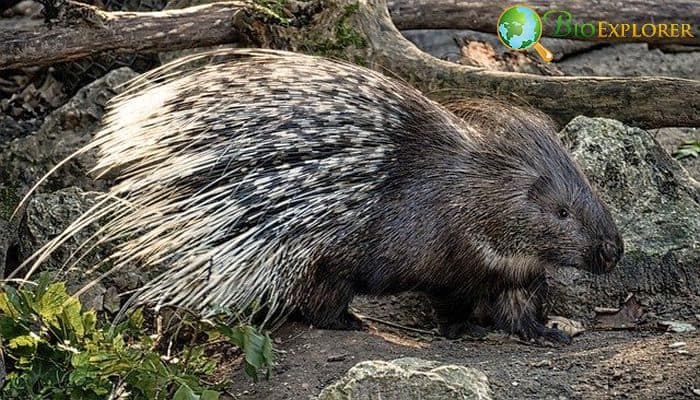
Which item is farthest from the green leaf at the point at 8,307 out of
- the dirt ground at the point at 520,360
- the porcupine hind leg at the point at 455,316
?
the porcupine hind leg at the point at 455,316

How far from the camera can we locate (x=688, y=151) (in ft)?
17.7

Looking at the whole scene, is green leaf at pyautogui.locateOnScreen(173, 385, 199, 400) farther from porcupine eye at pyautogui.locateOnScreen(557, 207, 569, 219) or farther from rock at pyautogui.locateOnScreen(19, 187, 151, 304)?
porcupine eye at pyautogui.locateOnScreen(557, 207, 569, 219)

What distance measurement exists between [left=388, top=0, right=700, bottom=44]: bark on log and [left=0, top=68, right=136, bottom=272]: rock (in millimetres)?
1314

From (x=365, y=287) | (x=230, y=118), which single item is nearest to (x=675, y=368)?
(x=365, y=287)

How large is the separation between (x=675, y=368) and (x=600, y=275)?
91 centimetres

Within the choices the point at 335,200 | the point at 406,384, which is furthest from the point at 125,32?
the point at 406,384

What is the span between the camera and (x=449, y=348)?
369 centimetres

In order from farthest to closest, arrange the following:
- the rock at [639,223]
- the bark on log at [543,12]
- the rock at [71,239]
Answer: the bark on log at [543,12], the rock at [639,223], the rock at [71,239]

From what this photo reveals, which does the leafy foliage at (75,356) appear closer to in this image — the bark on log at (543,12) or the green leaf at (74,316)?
the green leaf at (74,316)

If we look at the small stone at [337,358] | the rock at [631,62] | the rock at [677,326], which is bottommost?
the rock at [677,326]

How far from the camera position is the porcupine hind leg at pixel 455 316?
152 inches

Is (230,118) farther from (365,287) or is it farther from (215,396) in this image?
(215,396)

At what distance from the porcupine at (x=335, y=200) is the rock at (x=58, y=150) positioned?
941mm

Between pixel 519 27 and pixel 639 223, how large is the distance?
171 centimetres
